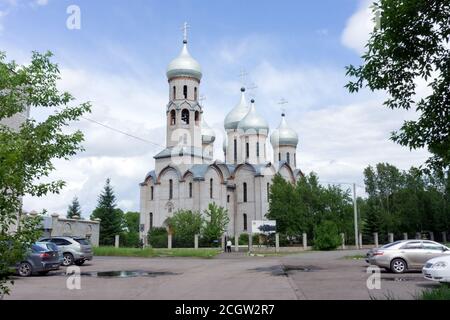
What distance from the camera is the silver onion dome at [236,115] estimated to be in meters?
66.1

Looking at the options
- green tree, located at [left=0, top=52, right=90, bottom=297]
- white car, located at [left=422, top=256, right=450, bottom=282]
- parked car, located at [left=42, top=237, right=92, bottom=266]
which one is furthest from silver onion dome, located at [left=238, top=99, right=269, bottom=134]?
green tree, located at [left=0, top=52, right=90, bottom=297]

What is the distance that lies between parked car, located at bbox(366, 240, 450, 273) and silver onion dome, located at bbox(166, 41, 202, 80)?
1617 inches

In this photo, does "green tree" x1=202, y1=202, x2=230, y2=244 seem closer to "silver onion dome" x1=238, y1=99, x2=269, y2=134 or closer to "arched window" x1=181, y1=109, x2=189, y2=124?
"arched window" x1=181, y1=109, x2=189, y2=124

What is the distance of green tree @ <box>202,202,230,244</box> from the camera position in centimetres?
4734

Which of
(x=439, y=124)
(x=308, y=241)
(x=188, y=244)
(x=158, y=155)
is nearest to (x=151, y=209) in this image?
(x=158, y=155)

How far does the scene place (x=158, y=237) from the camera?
4744 centimetres

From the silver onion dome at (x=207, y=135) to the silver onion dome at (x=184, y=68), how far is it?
1155cm

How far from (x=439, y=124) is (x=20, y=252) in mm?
7206

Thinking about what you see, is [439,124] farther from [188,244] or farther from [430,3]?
[188,244]

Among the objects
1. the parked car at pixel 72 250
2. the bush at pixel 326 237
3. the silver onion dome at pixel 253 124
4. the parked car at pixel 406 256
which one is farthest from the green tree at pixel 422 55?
the silver onion dome at pixel 253 124

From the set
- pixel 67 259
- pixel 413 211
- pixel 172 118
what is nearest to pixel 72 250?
pixel 67 259

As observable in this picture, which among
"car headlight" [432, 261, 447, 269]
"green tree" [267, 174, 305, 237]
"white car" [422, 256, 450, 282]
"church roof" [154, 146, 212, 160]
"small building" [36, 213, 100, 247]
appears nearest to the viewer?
"white car" [422, 256, 450, 282]

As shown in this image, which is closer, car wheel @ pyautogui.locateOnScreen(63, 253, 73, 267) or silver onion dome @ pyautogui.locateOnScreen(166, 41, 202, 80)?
car wheel @ pyautogui.locateOnScreen(63, 253, 73, 267)
